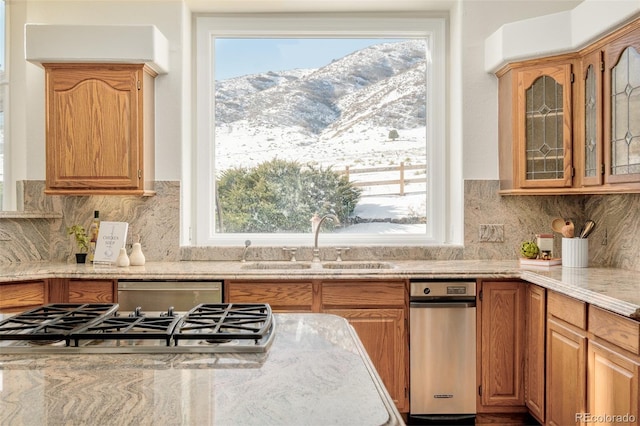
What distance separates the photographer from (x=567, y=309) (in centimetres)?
267

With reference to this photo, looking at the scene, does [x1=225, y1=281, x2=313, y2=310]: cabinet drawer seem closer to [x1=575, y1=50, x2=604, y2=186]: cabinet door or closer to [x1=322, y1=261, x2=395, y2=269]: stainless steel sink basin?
[x1=322, y1=261, x2=395, y2=269]: stainless steel sink basin

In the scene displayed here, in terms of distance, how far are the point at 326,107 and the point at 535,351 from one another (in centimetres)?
220

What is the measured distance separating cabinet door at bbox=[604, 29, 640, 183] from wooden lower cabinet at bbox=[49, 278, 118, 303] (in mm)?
2837

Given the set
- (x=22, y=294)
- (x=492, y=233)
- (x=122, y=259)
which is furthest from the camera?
(x=492, y=233)

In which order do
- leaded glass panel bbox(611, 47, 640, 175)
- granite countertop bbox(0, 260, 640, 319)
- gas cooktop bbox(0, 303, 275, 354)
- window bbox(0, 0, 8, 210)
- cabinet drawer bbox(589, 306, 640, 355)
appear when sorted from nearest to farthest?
1. gas cooktop bbox(0, 303, 275, 354)
2. cabinet drawer bbox(589, 306, 640, 355)
3. leaded glass panel bbox(611, 47, 640, 175)
4. granite countertop bbox(0, 260, 640, 319)
5. window bbox(0, 0, 8, 210)

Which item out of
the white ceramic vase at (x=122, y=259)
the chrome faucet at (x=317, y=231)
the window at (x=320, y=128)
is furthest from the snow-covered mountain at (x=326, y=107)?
the white ceramic vase at (x=122, y=259)

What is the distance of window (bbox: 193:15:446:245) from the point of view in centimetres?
404

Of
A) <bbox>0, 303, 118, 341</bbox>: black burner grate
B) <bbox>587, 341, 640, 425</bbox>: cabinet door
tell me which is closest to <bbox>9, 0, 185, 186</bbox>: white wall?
<bbox>0, 303, 118, 341</bbox>: black burner grate

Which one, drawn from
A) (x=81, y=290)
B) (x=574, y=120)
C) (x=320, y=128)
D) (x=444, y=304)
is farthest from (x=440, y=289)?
(x=81, y=290)

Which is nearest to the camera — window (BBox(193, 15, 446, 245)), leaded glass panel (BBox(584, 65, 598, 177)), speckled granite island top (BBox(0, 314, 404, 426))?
speckled granite island top (BBox(0, 314, 404, 426))

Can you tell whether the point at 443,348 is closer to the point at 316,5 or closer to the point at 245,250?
the point at 245,250

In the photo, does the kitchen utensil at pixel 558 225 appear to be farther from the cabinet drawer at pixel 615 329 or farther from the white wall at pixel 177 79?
the cabinet drawer at pixel 615 329

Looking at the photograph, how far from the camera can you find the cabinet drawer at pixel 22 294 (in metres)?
3.14

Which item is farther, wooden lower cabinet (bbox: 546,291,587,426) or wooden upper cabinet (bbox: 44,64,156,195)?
wooden upper cabinet (bbox: 44,64,156,195)
